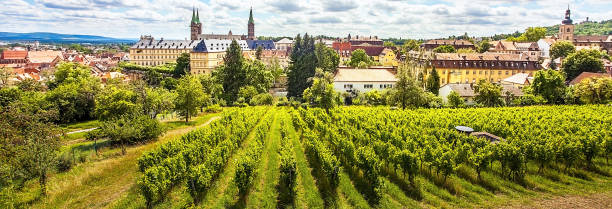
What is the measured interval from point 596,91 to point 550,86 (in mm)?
5454

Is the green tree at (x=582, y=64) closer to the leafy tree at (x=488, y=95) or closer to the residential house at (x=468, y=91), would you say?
the residential house at (x=468, y=91)

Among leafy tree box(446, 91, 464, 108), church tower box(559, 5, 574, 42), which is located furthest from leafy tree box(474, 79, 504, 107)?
church tower box(559, 5, 574, 42)

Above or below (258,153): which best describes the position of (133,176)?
below

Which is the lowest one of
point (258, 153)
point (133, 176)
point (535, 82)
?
point (133, 176)

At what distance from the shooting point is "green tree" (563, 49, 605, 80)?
70188mm

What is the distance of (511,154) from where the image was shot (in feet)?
76.3

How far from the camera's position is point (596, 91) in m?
51.3

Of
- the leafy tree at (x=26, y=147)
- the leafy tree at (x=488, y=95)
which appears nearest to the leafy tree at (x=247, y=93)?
the leafy tree at (x=488, y=95)

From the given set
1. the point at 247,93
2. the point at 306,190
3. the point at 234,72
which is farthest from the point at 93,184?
the point at 234,72

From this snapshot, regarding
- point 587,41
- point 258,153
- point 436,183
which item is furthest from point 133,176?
point 587,41

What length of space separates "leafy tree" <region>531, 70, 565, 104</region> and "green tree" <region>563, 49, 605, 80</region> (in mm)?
20185

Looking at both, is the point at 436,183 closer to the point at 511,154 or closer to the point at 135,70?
the point at 511,154

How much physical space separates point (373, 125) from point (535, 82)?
3648 cm

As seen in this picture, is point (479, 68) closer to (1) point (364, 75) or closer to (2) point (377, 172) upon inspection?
(1) point (364, 75)
